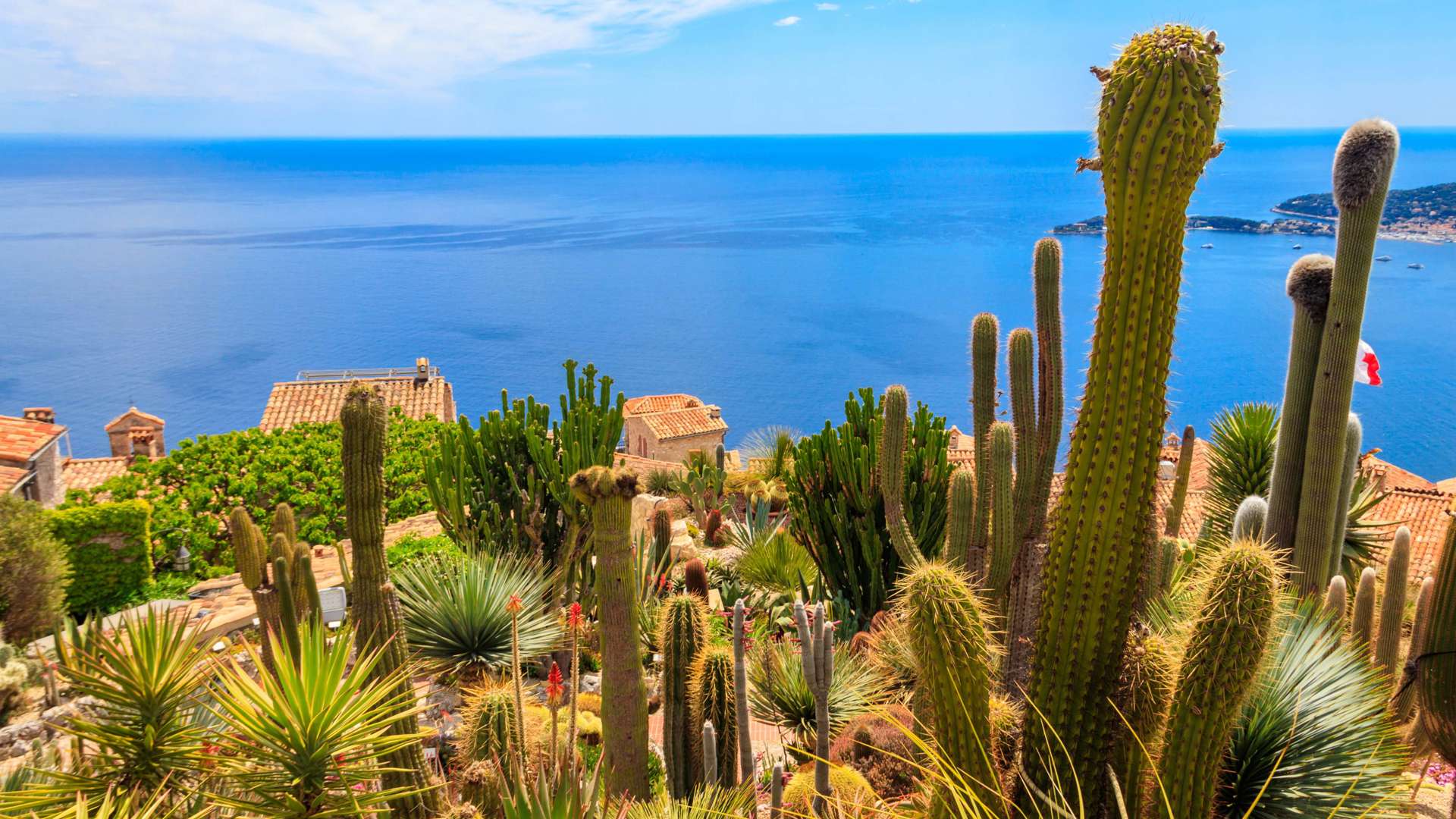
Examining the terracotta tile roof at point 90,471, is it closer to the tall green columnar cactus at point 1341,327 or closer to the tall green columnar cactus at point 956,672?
the tall green columnar cactus at point 1341,327

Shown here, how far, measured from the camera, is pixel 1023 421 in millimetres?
6887

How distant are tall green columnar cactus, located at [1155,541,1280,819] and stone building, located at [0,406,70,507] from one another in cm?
2044

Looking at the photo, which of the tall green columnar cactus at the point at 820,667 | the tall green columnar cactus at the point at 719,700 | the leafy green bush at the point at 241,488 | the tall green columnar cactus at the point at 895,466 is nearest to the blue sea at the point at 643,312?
the leafy green bush at the point at 241,488

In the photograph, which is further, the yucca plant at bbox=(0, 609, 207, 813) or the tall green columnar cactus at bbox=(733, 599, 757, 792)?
the tall green columnar cactus at bbox=(733, 599, 757, 792)

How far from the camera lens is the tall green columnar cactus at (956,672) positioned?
3.70 metres

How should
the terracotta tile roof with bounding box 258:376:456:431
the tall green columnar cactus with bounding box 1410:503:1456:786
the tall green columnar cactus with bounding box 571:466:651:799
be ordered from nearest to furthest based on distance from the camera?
the tall green columnar cactus with bounding box 1410:503:1456:786 → the tall green columnar cactus with bounding box 571:466:651:799 → the terracotta tile roof with bounding box 258:376:456:431

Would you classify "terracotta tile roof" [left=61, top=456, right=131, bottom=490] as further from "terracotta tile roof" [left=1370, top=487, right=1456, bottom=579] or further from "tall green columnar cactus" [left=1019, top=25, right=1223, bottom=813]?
"terracotta tile roof" [left=1370, top=487, right=1456, bottom=579]

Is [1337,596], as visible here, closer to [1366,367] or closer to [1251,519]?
[1251,519]

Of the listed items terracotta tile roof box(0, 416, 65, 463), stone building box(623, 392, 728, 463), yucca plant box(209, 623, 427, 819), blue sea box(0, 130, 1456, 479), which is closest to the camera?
yucca plant box(209, 623, 427, 819)

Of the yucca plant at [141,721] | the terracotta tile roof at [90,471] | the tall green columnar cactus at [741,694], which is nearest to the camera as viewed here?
the yucca plant at [141,721]

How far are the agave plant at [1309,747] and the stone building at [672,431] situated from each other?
93.5 ft

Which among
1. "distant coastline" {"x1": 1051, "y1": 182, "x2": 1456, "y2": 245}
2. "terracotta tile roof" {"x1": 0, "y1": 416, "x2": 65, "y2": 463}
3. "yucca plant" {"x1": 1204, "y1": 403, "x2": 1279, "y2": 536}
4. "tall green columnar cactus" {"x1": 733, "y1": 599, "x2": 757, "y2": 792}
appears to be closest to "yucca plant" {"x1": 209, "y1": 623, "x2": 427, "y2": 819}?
"tall green columnar cactus" {"x1": 733, "y1": 599, "x2": 757, "y2": 792}

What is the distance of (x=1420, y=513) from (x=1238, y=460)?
15.3 metres

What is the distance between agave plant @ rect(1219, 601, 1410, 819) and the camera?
386 centimetres
